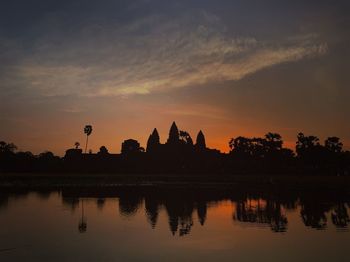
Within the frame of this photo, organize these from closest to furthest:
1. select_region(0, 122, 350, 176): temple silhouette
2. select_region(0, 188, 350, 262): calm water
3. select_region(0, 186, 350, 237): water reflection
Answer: select_region(0, 188, 350, 262): calm water < select_region(0, 186, 350, 237): water reflection < select_region(0, 122, 350, 176): temple silhouette

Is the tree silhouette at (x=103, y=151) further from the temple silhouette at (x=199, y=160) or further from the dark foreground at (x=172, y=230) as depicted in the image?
the dark foreground at (x=172, y=230)

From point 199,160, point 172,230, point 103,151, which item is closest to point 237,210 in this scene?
point 172,230

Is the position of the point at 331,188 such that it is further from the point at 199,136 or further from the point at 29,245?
the point at 199,136

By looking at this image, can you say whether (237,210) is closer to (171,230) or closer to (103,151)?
(171,230)

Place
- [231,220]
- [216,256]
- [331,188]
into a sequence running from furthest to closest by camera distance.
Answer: [331,188] < [231,220] < [216,256]

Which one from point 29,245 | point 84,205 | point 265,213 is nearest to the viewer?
point 29,245

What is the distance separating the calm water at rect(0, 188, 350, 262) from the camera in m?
19.8

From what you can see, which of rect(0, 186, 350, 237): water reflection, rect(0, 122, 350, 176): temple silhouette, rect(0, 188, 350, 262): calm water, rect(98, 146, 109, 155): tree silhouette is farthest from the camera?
rect(98, 146, 109, 155): tree silhouette

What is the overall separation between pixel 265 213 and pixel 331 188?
30414 mm

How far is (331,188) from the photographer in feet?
203

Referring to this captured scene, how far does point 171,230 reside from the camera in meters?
26.6

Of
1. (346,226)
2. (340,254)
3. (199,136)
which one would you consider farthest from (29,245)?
(199,136)

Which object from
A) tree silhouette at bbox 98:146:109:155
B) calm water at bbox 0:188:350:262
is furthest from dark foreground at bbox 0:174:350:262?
tree silhouette at bbox 98:146:109:155

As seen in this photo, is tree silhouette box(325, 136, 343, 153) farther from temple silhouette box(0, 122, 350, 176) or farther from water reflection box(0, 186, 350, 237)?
water reflection box(0, 186, 350, 237)
